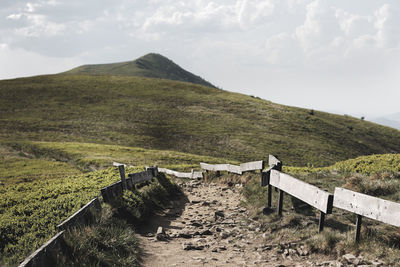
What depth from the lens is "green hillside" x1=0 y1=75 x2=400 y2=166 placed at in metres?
51.9

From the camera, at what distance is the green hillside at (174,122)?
170 ft

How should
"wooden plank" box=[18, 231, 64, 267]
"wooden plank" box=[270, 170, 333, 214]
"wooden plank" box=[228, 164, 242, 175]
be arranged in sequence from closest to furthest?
"wooden plank" box=[18, 231, 64, 267]
"wooden plank" box=[270, 170, 333, 214]
"wooden plank" box=[228, 164, 242, 175]

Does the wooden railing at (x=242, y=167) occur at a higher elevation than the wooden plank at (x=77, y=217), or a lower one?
lower

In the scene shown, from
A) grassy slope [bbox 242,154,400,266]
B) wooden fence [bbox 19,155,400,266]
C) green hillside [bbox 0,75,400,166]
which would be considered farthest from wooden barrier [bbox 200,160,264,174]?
green hillside [bbox 0,75,400,166]

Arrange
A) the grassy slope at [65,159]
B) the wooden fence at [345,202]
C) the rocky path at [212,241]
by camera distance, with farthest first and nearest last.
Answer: the grassy slope at [65,159] → the rocky path at [212,241] → the wooden fence at [345,202]

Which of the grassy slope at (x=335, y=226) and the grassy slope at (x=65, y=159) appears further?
the grassy slope at (x=65, y=159)

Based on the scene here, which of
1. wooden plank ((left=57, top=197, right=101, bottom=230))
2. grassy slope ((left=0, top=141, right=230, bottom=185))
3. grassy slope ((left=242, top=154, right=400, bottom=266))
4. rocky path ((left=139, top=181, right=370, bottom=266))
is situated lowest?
grassy slope ((left=0, top=141, right=230, bottom=185))

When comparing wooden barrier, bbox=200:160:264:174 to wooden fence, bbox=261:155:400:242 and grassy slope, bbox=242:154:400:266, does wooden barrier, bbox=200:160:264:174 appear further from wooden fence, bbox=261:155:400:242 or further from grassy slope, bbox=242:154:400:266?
wooden fence, bbox=261:155:400:242

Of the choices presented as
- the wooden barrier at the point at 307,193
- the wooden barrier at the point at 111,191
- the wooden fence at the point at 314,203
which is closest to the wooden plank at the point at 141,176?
the wooden fence at the point at 314,203

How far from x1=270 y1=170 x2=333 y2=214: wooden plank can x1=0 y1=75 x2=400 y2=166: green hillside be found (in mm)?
36922

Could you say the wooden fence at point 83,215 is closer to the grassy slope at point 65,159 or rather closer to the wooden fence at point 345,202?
the wooden fence at point 345,202

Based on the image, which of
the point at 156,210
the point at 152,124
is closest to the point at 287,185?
the point at 156,210

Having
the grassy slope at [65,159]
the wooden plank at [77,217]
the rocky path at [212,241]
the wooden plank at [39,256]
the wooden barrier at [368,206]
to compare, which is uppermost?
the wooden barrier at [368,206]

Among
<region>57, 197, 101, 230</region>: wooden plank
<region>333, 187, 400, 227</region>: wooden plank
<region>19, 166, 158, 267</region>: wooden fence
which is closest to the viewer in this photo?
<region>19, 166, 158, 267</region>: wooden fence
